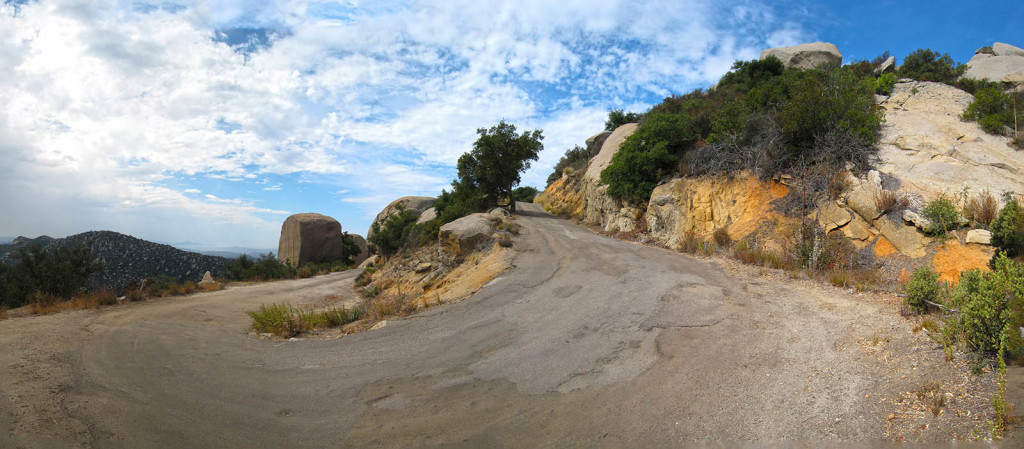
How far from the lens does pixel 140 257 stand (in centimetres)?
2703

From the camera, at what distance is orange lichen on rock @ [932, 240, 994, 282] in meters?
8.10

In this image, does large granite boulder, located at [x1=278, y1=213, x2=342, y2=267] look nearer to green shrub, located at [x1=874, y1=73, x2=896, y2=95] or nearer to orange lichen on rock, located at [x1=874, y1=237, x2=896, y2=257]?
orange lichen on rock, located at [x1=874, y1=237, x2=896, y2=257]

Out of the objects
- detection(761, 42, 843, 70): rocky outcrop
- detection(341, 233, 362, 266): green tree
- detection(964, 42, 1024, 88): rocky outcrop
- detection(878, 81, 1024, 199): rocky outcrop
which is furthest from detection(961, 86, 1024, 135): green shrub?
detection(341, 233, 362, 266): green tree

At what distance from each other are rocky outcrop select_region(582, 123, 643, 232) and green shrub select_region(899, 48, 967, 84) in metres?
12.4

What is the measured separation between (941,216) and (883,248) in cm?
115

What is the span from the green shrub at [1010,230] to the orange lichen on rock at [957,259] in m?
0.21

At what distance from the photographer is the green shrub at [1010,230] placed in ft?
26.1

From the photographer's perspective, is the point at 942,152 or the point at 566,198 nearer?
the point at 942,152

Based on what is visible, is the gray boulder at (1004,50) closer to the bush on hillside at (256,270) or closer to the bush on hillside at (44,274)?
the bush on hillside at (256,270)

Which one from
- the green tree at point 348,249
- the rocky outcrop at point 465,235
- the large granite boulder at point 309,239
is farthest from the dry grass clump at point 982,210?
the green tree at point 348,249

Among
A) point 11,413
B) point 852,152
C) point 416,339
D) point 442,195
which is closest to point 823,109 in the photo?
point 852,152

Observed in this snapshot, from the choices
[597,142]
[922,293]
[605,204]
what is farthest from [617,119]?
[922,293]

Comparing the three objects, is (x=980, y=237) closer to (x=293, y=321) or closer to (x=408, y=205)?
(x=293, y=321)

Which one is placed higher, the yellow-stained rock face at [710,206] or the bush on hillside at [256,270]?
the yellow-stained rock face at [710,206]
